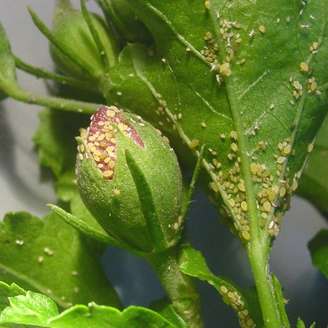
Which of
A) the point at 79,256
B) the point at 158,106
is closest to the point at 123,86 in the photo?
the point at 158,106

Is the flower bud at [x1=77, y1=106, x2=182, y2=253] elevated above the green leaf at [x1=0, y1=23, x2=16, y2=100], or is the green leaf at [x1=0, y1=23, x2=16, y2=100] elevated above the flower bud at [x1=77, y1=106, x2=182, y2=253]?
the green leaf at [x1=0, y1=23, x2=16, y2=100]

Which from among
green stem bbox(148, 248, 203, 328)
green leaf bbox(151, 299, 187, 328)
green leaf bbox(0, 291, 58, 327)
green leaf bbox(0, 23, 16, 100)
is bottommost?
green leaf bbox(151, 299, 187, 328)

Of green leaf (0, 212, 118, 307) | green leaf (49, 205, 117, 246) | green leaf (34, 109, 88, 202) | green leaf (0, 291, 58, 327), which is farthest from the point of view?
green leaf (34, 109, 88, 202)

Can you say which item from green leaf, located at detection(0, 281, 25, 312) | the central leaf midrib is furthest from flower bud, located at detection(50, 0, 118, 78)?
green leaf, located at detection(0, 281, 25, 312)

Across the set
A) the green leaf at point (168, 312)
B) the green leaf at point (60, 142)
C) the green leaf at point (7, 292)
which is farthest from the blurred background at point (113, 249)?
the green leaf at point (7, 292)

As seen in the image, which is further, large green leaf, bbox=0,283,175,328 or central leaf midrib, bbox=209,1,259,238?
central leaf midrib, bbox=209,1,259,238

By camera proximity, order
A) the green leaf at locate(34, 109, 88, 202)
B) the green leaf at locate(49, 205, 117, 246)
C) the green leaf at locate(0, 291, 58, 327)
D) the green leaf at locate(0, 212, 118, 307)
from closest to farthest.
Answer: the green leaf at locate(0, 291, 58, 327), the green leaf at locate(49, 205, 117, 246), the green leaf at locate(0, 212, 118, 307), the green leaf at locate(34, 109, 88, 202)

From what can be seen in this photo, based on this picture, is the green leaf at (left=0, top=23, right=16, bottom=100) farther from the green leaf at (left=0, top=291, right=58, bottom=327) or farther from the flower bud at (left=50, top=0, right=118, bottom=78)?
the green leaf at (left=0, top=291, right=58, bottom=327)

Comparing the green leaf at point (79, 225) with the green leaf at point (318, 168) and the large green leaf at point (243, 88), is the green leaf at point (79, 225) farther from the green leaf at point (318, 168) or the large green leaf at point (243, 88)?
the green leaf at point (318, 168)
